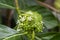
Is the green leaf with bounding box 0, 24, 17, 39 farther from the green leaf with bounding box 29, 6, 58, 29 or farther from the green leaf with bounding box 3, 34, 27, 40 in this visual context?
the green leaf with bounding box 29, 6, 58, 29

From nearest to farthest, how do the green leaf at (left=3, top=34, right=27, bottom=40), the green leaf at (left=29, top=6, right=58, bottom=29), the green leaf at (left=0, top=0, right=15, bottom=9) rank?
1. the green leaf at (left=3, top=34, right=27, bottom=40)
2. the green leaf at (left=0, top=0, right=15, bottom=9)
3. the green leaf at (left=29, top=6, right=58, bottom=29)

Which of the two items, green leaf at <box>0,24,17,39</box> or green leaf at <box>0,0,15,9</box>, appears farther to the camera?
green leaf at <box>0,0,15,9</box>

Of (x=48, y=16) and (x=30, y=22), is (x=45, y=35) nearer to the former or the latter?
(x=30, y=22)

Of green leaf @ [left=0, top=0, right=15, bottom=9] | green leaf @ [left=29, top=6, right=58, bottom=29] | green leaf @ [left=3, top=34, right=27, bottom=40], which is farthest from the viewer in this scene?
green leaf @ [left=29, top=6, right=58, bottom=29]

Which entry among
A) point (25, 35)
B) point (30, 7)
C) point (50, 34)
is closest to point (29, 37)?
point (25, 35)

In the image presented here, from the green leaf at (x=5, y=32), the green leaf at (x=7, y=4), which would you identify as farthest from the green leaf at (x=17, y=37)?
the green leaf at (x=7, y=4)

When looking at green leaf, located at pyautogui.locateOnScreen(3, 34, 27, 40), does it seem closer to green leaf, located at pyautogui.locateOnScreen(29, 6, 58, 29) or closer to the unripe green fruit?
the unripe green fruit

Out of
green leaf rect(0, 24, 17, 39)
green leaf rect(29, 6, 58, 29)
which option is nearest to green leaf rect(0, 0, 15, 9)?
green leaf rect(0, 24, 17, 39)

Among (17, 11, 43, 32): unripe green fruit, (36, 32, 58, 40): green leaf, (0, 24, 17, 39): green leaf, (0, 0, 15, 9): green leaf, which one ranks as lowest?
(36, 32, 58, 40): green leaf

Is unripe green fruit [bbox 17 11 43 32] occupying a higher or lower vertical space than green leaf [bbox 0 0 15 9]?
lower

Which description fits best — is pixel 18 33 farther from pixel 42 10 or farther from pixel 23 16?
pixel 42 10

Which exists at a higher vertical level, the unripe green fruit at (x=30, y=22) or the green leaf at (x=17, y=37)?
the unripe green fruit at (x=30, y=22)

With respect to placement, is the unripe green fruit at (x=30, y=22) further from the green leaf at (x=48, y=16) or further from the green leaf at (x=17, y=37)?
the green leaf at (x=48, y=16)
